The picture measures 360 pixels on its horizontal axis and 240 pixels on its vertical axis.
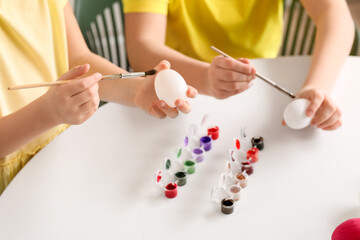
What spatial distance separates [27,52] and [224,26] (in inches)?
20.2

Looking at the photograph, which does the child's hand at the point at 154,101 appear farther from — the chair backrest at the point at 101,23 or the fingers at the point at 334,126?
the chair backrest at the point at 101,23

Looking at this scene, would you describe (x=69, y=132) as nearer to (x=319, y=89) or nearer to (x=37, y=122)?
(x=37, y=122)

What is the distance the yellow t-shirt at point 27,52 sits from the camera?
74 centimetres

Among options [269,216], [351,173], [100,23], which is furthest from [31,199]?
[100,23]

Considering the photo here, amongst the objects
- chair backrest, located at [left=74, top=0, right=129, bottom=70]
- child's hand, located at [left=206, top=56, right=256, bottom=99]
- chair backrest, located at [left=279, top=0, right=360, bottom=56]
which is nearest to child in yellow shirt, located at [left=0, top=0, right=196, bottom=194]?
child's hand, located at [left=206, top=56, right=256, bottom=99]

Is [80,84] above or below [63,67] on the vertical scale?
above

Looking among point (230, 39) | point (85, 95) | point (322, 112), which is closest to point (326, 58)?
point (322, 112)

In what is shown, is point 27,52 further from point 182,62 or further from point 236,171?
point 236,171

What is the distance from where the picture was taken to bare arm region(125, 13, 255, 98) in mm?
703

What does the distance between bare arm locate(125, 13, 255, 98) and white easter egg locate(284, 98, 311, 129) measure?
0.30ft

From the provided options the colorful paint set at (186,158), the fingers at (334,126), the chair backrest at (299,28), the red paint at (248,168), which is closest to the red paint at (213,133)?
the colorful paint set at (186,158)

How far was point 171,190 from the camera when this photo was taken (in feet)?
1.86

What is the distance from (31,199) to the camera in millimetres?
575

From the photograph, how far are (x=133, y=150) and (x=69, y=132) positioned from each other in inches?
5.2
